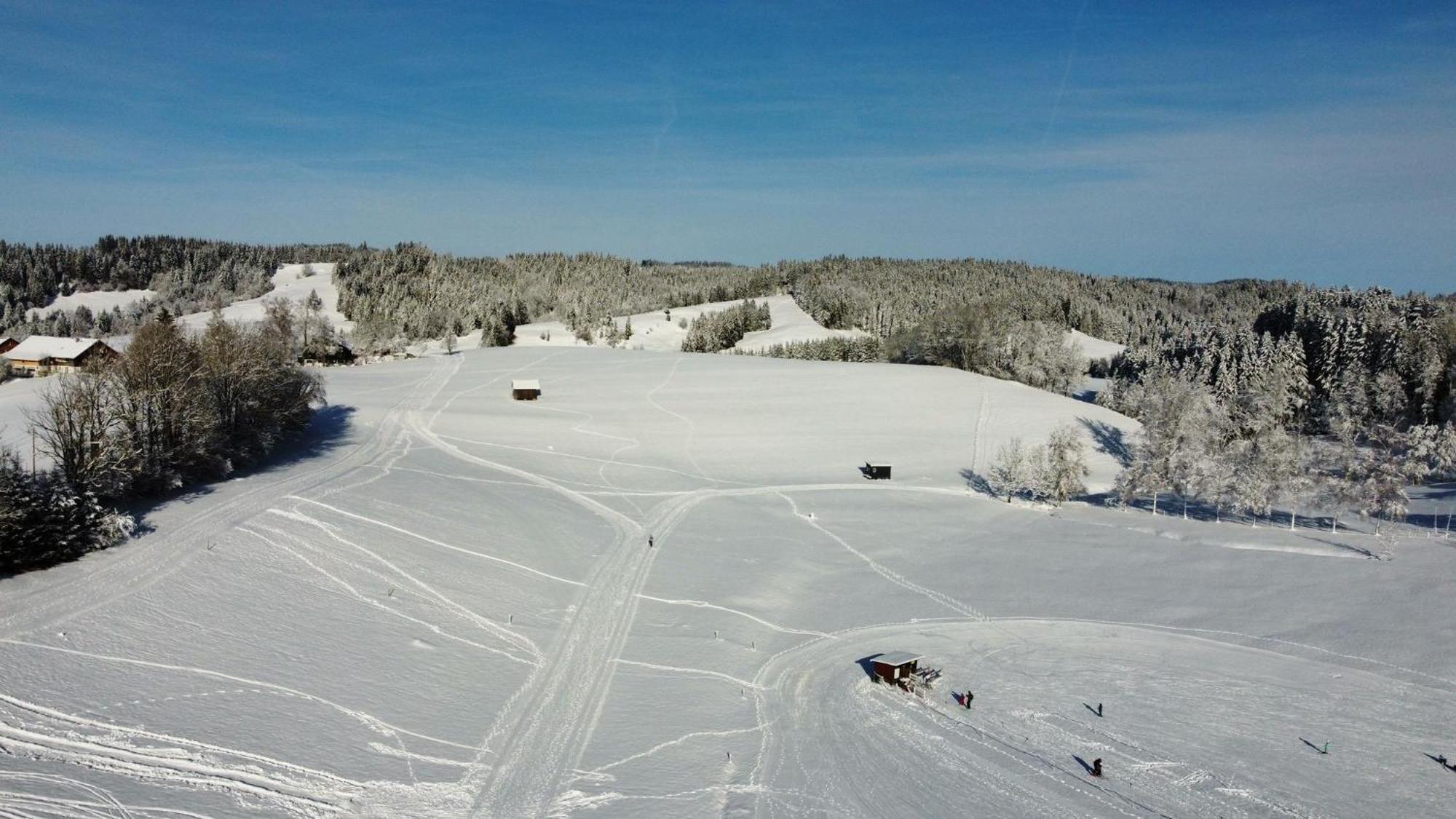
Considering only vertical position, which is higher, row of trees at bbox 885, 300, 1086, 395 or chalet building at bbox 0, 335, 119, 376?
row of trees at bbox 885, 300, 1086, 395

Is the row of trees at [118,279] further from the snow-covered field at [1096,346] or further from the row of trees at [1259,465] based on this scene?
the snow-covered field at [1096,346]

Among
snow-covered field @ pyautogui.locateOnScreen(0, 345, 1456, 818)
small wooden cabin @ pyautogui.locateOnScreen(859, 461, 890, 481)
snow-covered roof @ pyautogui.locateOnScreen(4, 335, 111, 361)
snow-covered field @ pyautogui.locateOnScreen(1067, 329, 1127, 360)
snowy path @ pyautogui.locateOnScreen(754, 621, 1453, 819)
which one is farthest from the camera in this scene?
snow-covered field @ pyautogui.locateOnScreen(1067, 329, 1127, 360)

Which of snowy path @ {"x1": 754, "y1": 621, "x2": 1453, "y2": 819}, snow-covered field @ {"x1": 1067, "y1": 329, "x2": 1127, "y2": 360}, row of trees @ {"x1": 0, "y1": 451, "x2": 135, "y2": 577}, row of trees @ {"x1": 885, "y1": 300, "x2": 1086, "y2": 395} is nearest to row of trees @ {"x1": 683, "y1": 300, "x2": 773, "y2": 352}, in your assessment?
row of trees @ {"x1": 885, "y1": 300, "x2": 1086, "y2": 395}

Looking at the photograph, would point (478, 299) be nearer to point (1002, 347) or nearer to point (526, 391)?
point (526, 391)

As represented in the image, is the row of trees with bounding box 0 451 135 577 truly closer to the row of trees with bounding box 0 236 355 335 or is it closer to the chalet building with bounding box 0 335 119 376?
the chalet building with bounding box 0 335 119 376

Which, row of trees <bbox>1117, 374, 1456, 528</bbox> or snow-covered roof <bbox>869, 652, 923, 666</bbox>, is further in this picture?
row of trees <bbox>1117, 374, 1456, 528</bbox>
